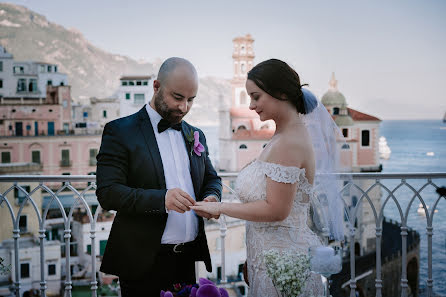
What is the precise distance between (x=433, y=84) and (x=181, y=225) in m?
82.9

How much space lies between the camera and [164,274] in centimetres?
229

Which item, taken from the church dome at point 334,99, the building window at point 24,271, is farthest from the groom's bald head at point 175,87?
the church dome at point 334,99

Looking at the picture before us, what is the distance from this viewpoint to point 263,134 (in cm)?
4466

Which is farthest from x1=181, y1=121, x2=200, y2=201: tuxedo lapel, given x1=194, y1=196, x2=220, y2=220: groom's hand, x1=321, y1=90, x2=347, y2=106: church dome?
x1=321, y1=90, x2=347, y2=106: church dome

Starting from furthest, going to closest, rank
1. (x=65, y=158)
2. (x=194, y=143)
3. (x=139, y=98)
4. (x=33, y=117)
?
(x=139, y=98)
(x=65, y=158)
(x=33, y=117)
(x=194, y=143)

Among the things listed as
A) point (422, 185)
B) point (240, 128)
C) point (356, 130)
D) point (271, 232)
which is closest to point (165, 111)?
point (271, 232)

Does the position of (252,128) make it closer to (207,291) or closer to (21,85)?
(21,85)

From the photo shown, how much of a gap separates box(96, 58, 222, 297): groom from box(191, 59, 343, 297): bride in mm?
225

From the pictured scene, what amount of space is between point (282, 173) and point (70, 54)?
68.9m

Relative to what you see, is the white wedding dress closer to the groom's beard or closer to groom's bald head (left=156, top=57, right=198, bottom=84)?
the groom's beard

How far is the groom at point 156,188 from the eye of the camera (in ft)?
6.95

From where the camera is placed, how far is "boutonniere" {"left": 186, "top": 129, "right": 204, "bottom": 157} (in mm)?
2375

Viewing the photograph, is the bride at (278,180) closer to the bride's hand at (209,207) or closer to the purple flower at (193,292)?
the bride's hand at (209,207)

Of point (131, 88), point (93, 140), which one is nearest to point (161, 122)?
point (93, 140)
